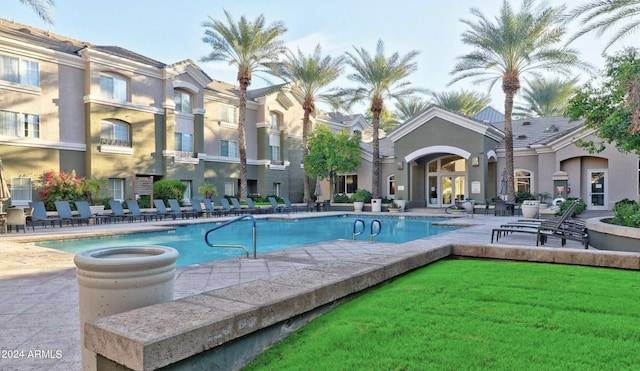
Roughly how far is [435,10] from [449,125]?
11507 millimetres

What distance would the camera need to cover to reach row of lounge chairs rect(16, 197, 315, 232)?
16125mm

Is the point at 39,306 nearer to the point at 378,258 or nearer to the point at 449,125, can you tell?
the point at 378,258

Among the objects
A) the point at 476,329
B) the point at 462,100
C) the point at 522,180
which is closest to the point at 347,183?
the point at 522,180

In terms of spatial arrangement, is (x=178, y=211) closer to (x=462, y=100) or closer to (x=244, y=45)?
(x=244, y=45)

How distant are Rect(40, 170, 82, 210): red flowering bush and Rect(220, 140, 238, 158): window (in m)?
11.8

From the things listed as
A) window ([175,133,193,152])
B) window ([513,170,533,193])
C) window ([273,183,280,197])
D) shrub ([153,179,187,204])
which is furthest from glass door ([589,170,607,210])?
window ([175,133,193,152])

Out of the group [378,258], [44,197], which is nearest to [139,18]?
[44,197]

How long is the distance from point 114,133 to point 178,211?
776cm

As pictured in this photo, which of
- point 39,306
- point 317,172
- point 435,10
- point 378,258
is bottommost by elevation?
point 39,306

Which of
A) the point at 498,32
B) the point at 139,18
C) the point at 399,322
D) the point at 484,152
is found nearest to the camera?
the point at 399,322

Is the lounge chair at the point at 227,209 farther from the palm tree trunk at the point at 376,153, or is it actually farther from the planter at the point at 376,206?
the palm tree trunk at the point at 376,153

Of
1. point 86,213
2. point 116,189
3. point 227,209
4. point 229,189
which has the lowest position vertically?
point 227,209

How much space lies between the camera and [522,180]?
25984 millimetres

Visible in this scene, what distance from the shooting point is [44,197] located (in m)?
20.9
